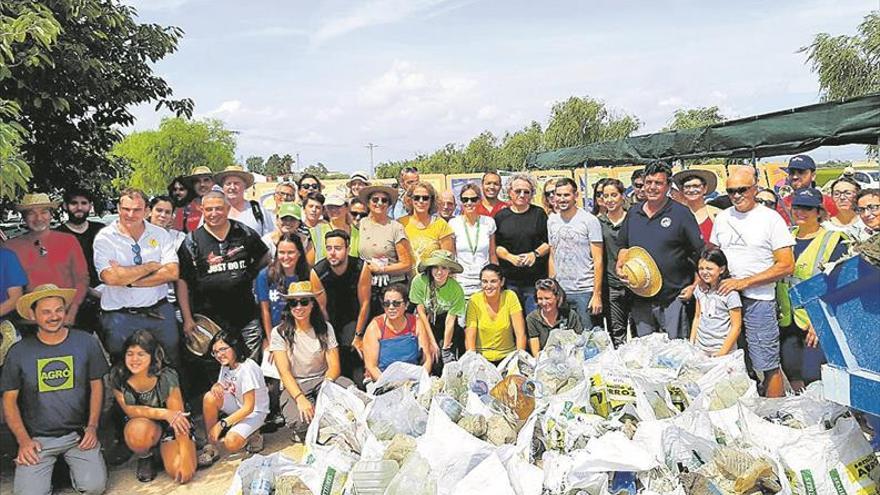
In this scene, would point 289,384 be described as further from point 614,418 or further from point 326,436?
point 614,418

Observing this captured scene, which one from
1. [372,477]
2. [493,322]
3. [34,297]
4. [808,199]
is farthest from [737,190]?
[34,297]

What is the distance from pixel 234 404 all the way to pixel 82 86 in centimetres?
279

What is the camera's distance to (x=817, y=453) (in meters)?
2.62

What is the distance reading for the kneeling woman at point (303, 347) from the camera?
4332 millimetres

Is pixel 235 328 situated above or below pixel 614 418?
above

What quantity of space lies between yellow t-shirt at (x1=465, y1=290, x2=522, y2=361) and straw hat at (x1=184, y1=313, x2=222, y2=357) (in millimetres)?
1772

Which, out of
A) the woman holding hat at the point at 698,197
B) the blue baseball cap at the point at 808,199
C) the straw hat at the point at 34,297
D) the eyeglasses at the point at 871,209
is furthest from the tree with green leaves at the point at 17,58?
the eyeglasses at the point at 871,209

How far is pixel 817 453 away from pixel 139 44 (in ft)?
19.1

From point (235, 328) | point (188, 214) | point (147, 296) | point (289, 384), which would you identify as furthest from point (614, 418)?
point (188, 214)

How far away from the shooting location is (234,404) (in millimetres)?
4242

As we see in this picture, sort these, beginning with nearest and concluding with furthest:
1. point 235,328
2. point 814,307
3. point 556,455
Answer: point 814,307 → point 556,455 → point 235,328

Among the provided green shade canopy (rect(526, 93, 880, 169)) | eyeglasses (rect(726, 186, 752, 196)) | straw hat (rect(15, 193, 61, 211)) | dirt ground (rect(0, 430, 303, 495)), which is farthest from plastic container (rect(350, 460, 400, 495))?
green shade canopy (rect(526, 93, 880, 169))

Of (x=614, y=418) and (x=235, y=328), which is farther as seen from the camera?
(x=235, y=328)

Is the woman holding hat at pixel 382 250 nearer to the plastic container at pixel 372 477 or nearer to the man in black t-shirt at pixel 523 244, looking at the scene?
the man in black t-shirt at pixel 523 244
